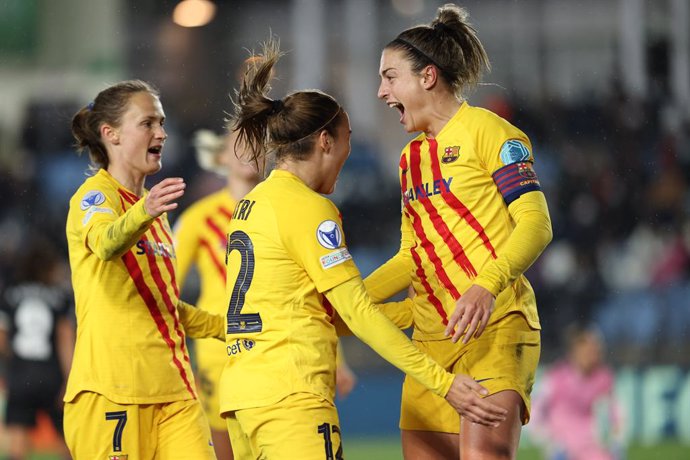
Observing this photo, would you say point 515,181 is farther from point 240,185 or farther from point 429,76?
point 240,185

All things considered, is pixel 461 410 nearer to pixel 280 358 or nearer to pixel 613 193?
pixel 280 358

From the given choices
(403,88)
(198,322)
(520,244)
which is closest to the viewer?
(520,244)

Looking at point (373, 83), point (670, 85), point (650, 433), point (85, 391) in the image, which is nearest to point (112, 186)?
point (85, 391)

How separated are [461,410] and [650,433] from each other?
557 centimetres

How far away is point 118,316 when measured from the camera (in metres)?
3.62

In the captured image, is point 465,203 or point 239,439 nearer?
point 239,439

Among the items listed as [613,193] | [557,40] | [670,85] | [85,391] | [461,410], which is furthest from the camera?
[557,40]

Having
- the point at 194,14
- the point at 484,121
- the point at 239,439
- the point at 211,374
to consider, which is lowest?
the point at 211,374

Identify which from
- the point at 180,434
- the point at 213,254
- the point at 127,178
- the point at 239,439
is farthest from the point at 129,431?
the point at 213,254

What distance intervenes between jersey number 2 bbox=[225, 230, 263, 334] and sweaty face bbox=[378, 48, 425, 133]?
29.8 inches

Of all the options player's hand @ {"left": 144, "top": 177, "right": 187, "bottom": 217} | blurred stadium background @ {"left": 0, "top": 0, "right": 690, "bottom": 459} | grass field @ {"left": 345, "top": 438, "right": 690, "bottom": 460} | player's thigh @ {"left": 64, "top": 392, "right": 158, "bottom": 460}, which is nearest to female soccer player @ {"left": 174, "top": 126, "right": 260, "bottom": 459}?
player's thigh @ {"left": 64, "top": 392, "right": 158, "bottom": 460}

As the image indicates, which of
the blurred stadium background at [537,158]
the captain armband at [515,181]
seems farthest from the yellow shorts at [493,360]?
the blurred stadium background at [537,158]

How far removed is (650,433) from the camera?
8141 millimetres

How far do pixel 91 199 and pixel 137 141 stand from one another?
0.34m
